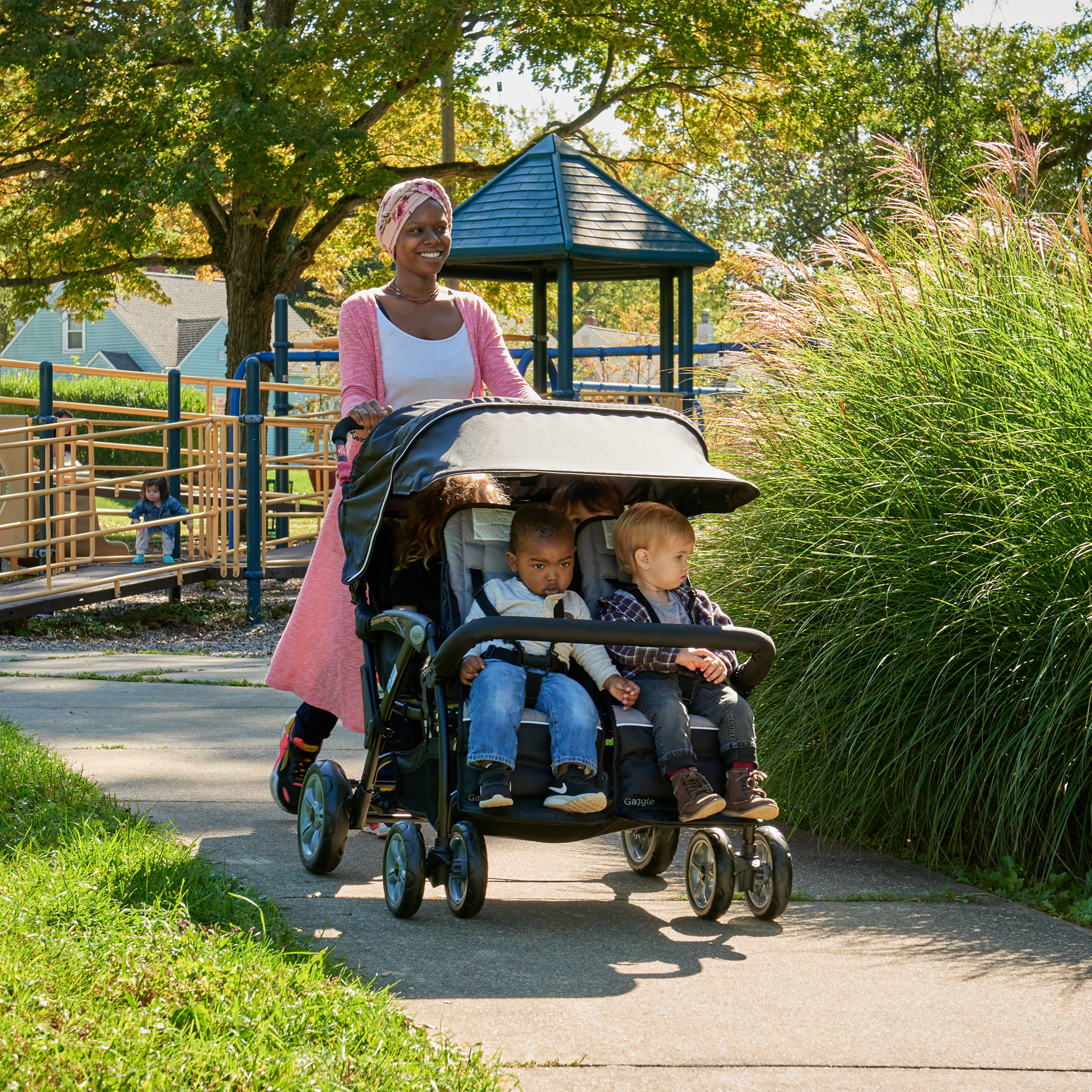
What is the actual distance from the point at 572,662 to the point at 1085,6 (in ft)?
78.1

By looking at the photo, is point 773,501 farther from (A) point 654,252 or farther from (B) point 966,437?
(A) point 654,252

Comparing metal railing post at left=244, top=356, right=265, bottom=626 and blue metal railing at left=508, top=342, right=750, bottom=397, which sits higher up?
blue metal railing at left=508, top=342, right=750, bottom=397

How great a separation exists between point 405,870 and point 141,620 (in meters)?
9.18

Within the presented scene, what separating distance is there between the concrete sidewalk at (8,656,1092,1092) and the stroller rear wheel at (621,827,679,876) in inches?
1.6

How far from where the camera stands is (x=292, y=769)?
482 cm

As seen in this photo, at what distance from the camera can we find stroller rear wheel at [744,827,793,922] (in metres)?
3.75

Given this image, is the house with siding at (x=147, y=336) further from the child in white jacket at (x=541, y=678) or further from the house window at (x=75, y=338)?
the child in white jacket at (x=541, y=678)

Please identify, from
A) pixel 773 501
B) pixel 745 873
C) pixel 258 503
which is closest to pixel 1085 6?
pixel 258 503

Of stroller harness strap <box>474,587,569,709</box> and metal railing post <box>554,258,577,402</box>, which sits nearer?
stroller harness strap <box>474,587,569,709</box>

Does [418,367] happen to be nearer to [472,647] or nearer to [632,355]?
[472,647]

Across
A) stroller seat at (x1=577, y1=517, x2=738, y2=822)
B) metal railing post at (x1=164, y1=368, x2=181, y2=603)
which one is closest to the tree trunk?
metal railing post at (x1=164, y1=368, x2=181, y2=603)

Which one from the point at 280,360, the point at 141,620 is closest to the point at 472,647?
the point at 141,620

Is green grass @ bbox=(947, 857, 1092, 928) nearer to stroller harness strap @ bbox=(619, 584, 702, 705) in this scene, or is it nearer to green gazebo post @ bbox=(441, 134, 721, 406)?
stroller harness strap @ bbox=(619, 584, 702, 705)

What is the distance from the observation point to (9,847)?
12.8ft
